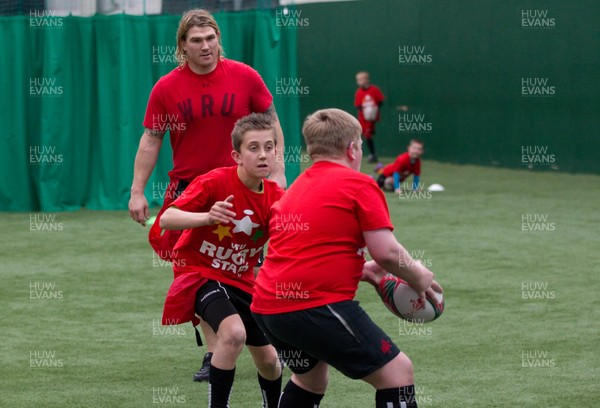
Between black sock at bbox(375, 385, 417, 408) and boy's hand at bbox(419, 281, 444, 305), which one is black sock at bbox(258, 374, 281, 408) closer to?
boy's hand at bbox(419, 281, 444, 305)

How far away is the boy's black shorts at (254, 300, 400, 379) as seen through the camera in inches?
167

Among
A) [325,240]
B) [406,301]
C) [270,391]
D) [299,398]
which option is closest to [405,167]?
[270,391]

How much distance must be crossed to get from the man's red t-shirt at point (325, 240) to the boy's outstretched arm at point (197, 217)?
0.46m

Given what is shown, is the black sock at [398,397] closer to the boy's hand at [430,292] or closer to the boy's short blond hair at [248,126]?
the boy's hand at [430,292]

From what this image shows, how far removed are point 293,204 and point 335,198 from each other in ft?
0.65

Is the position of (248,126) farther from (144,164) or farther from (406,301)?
(144,164)

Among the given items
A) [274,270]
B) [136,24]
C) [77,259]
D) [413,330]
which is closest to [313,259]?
[274,270]

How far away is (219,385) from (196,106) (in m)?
1.69

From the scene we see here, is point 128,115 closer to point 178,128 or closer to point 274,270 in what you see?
point 178,128

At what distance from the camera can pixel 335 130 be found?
441 centimetres

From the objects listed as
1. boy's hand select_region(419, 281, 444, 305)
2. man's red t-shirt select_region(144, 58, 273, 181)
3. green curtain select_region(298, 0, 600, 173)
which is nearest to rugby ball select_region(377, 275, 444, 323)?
boy's hand select_region(419, 281, 444, 305)

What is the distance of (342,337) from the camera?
423 centimetres

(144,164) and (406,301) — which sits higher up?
(144,164)

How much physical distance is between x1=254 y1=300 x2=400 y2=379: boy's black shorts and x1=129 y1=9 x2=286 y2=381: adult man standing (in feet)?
6.22
